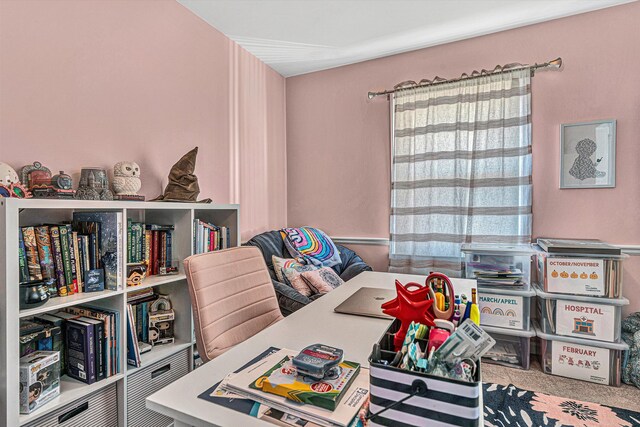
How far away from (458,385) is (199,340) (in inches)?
37.1

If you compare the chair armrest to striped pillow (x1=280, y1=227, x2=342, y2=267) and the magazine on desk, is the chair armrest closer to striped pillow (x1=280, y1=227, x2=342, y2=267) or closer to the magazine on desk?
striped pillow (x1=280, y1=227, x2=342, y2=267)

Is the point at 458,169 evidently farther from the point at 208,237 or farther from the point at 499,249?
the point at 208,237

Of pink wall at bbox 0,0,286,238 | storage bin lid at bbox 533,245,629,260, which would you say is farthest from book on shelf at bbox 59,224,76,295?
storage bin lid at bbox 533,245,629,260

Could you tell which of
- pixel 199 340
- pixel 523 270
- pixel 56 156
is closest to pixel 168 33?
pixel 56 156

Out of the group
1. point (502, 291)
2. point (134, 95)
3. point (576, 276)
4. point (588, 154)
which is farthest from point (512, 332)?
point (134, 95)

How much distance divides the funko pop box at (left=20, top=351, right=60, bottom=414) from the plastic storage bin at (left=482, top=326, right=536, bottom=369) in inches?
95.4

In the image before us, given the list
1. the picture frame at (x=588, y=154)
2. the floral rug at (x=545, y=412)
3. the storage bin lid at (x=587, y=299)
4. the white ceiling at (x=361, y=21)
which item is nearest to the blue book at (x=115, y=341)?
the floral rug at (x=545, y=412)

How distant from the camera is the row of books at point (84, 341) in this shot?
4.46 feet

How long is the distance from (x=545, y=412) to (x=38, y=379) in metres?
2.36

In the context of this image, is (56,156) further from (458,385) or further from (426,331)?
(458,385)

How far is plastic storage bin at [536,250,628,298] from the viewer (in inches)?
82.6

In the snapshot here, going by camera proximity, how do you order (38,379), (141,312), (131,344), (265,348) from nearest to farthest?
(265,348), (38,379), (131,344), (141,312)

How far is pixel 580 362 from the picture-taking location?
219cm

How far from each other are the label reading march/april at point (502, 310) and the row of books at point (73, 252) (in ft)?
7.51
